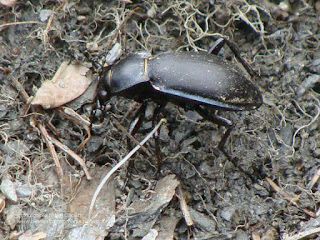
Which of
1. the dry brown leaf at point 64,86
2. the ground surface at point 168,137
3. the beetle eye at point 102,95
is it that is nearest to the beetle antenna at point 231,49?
the ground surface at point 168,137

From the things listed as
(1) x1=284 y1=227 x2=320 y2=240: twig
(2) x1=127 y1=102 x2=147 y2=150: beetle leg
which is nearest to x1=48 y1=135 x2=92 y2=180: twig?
(2) x1=127 y1=102 x2=147 y2=150: beetle leg

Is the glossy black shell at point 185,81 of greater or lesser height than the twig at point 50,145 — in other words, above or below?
above

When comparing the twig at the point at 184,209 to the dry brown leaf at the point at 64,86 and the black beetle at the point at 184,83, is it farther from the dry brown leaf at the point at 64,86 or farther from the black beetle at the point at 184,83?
the dry brown leaf at the point at 64,86

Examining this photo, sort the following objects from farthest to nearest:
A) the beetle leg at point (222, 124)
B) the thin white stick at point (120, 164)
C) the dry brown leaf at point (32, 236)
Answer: the beetle leg at point (222, 124)
the thin white stick at point (120, 164)
the dry brown leaf at point (32, 236)

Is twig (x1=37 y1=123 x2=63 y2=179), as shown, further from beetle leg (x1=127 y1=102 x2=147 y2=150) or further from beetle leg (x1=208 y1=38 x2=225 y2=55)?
beetle leg (x1=208 y1=38 x2=225 y2=55)

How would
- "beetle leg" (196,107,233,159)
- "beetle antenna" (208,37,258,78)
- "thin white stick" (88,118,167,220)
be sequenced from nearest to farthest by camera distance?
1. "thin white stick" (88,118,167,220)
2. "beetle leg" (196,107,233,159)
3. "beetle antenna" (208,37,258,78)

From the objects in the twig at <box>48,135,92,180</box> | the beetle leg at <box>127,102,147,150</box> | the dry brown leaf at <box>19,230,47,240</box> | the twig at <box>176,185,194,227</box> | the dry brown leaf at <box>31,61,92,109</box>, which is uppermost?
the dry brown leaf at <box>31,61,92,109</box>

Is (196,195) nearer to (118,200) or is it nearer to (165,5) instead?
(118,200)
